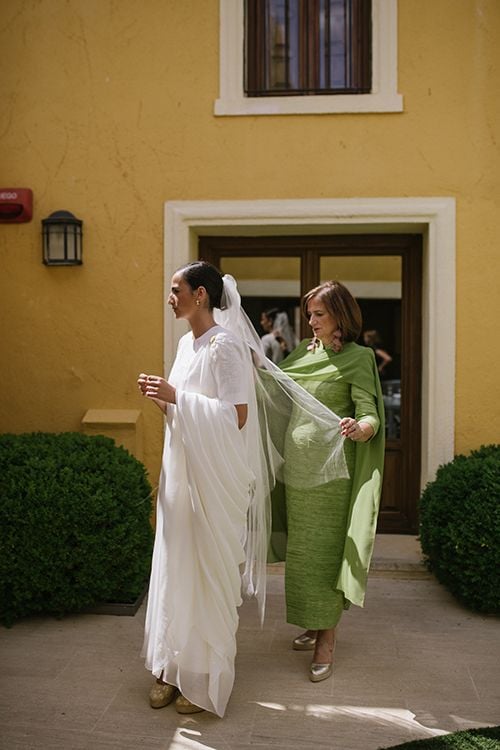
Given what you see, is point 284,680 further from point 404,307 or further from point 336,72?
point 336,72

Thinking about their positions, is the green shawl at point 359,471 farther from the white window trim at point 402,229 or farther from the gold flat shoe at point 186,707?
the white window trim at point 402,229

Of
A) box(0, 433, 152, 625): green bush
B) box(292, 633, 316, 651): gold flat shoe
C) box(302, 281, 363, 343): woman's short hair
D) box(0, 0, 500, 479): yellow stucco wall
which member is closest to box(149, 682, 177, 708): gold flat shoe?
box(292, 633, 316, 651): gold flat shoe

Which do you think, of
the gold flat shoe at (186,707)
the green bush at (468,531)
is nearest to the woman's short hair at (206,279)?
the gold flat shoe at (186,707)

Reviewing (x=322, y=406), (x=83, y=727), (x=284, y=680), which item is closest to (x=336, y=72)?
(x=322, y=406)

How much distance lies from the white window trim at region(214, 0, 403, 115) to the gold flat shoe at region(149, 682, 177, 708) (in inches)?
152

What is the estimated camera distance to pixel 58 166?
19.2ft

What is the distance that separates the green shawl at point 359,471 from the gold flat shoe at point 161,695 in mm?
920

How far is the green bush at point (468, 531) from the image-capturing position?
4.64m

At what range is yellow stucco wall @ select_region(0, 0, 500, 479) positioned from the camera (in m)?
5.58

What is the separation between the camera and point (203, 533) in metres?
3.46

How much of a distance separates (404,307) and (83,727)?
3900 mm

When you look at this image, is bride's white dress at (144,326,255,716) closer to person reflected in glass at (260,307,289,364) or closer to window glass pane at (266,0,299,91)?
person reflected in glass at (260,307,289,364)

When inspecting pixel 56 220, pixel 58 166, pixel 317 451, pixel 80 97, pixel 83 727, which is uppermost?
pixel 80 97

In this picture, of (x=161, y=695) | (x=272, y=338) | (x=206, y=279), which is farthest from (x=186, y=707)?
(x=272, y=338)
